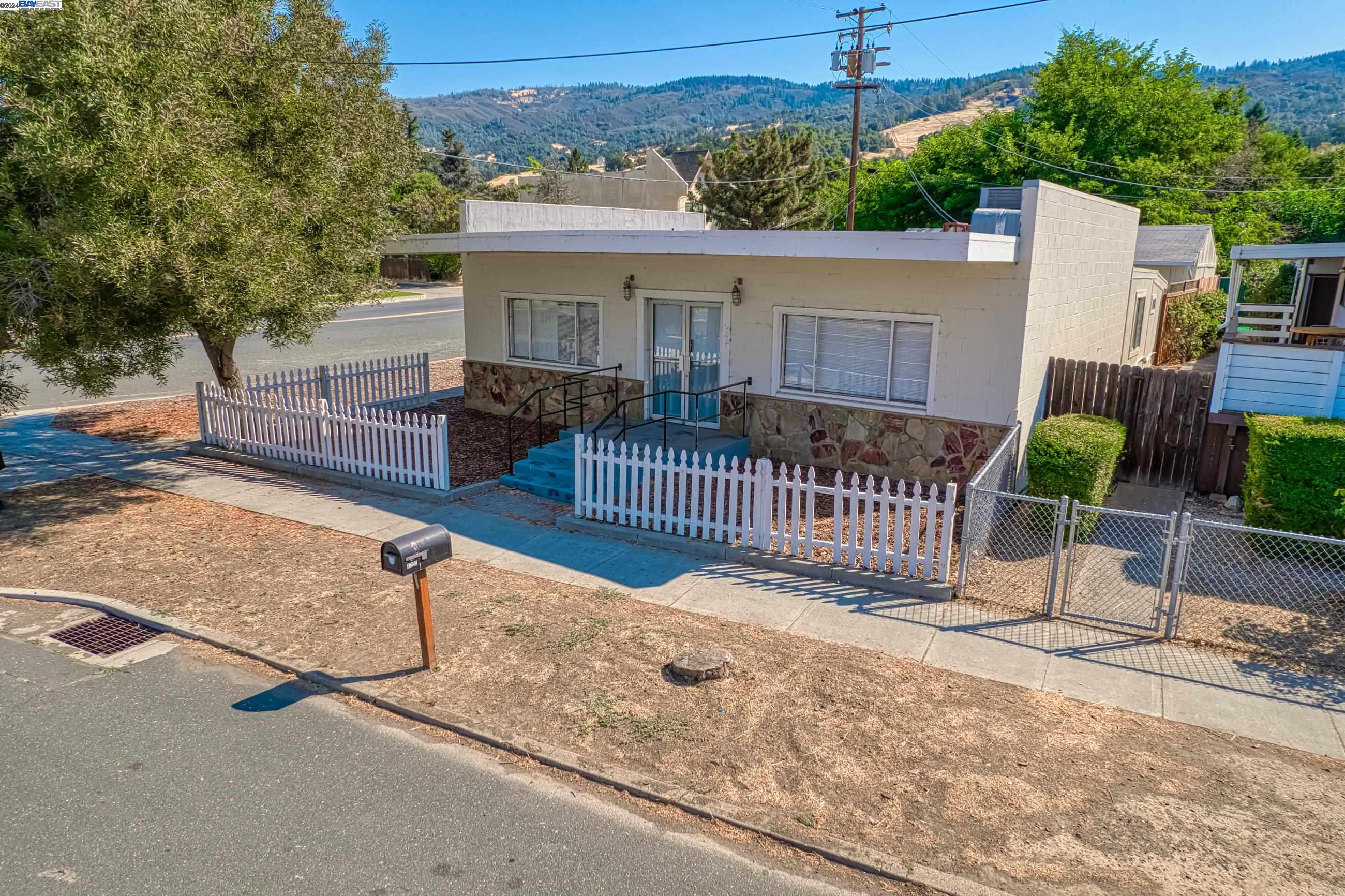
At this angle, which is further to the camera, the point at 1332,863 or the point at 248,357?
the point at 248,357

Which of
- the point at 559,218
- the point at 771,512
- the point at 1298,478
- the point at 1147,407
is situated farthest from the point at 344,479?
the point at 1298,478

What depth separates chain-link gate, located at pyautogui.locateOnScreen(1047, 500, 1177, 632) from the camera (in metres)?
7.49

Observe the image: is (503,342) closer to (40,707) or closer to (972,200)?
(40,707)

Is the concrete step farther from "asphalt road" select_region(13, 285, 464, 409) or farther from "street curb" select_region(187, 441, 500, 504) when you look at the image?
"asphalt road" select_region(13, 285, 464, 409)

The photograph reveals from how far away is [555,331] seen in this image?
14.5 m

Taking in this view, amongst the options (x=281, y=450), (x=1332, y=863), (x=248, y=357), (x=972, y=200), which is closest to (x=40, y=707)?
(x=281, y=450)

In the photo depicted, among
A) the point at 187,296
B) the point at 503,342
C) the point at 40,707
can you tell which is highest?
the point at 187,296

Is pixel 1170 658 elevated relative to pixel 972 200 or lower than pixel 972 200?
lower

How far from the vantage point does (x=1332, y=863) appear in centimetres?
459

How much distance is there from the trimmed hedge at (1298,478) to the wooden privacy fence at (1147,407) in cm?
175

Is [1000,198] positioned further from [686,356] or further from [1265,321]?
[686,356]

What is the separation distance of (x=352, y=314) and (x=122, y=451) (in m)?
23.9

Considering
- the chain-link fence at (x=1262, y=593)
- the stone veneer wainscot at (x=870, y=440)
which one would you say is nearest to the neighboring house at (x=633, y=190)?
the stone veneer wainscot at (x=870, y=440)

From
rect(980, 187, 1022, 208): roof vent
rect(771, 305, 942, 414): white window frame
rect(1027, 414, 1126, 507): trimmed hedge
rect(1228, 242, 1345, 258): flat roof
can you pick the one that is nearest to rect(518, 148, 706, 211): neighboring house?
rect(980, 187, 1022, 208): roof vent
